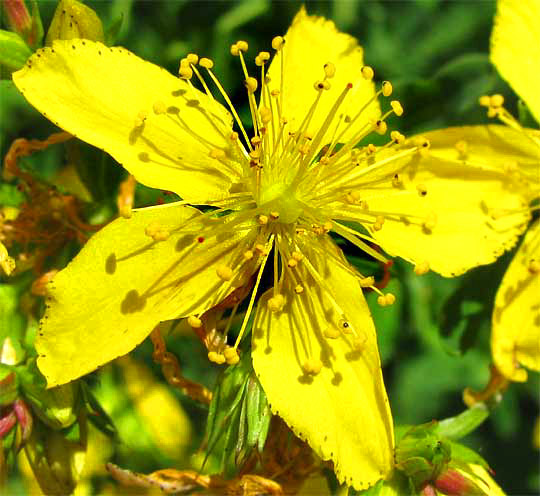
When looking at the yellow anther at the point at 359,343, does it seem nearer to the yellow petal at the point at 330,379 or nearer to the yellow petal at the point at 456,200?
the yellow petal at the point at 330,379

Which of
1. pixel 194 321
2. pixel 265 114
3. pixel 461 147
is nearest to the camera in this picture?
pixel 194 321

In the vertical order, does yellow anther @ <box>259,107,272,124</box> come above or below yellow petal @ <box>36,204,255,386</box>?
above

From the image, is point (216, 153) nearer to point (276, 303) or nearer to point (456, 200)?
point (276, 303)

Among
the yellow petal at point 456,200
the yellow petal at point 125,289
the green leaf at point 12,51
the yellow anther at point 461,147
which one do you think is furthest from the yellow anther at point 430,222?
the green leaf at point 12,51

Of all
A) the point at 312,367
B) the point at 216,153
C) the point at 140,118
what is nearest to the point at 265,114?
the point at 216,153

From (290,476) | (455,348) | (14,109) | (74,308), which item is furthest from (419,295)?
(14,109)

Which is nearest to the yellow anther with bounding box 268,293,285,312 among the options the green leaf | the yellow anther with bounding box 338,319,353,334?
the yellow anther with bounding box 338,319,353,334

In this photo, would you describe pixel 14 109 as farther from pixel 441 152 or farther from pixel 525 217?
pixel 525 217

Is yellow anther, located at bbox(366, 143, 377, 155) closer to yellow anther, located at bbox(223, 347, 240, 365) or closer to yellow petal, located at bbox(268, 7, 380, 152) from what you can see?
yellow petal, located at bbox(268, 7, 380, 152)
